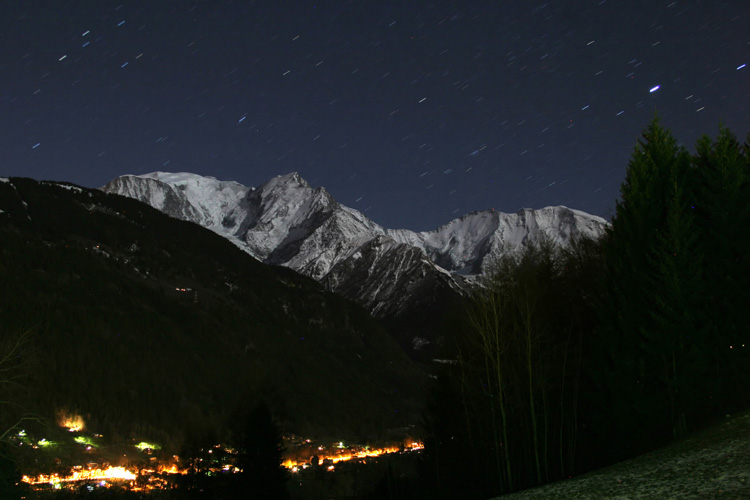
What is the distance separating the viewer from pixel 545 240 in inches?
2026

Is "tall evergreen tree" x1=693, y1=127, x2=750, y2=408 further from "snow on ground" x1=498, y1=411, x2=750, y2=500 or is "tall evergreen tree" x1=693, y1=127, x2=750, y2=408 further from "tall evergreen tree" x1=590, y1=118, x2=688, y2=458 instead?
"snow on ground" x1=498, y1=411, x2=750, y2=500

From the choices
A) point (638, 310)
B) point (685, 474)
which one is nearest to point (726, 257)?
point (638, 310)

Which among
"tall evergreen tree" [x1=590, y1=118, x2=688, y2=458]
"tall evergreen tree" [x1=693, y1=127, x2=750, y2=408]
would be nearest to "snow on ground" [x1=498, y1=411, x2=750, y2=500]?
"tall evergreen tree" [x1=693, y1=127, x2=750, y2=408]

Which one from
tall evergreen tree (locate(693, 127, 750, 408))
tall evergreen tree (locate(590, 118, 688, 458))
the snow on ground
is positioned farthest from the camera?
tall evergreen tree (locate(590, 118, 688, 458))

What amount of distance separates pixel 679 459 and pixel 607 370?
1122cm

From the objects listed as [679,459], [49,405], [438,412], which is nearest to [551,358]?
[679,459]

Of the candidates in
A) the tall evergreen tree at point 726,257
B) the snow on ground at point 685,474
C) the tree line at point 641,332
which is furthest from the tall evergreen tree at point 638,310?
the snow on ground at point 685,474

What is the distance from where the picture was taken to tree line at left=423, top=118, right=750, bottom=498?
3225 cm

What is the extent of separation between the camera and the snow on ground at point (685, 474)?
19.4 m

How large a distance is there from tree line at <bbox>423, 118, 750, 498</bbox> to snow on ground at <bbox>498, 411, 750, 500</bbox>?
12.3ft

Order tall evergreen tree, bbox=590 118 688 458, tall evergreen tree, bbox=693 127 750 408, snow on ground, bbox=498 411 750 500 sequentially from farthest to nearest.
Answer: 1. tall evergreen tree, bbox=590 118 688 458
2. tall evergreen tree, bbox=693 127 750 408
3. snow on ground, bbox=498 411 750 500

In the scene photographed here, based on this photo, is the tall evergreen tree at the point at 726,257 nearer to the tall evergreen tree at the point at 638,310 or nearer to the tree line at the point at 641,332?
the tree line at the point at 641,332

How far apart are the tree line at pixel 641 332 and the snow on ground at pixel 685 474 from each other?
3764 mm

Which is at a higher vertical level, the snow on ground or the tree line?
the tree line
